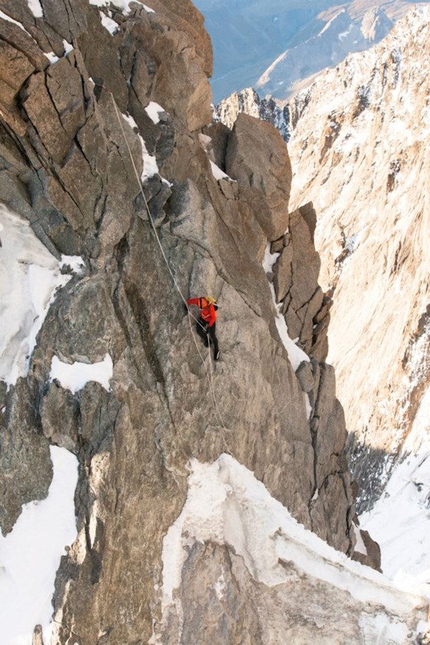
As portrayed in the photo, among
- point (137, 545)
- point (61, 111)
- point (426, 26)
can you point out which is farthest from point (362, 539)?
point (426, 26)

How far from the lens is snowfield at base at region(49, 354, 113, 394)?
13492 millimetres

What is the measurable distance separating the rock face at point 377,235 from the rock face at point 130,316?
30340 mm

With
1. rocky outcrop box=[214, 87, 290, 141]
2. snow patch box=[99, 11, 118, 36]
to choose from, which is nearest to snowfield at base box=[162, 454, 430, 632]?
snow patch box=[99, 11, 118, 36]

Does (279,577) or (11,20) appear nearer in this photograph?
(11,20)

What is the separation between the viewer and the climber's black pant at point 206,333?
15.4 metres

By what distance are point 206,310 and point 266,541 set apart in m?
4.98

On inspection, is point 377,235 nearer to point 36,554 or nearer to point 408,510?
point 408,510

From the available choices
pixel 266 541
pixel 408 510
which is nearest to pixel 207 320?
pixel 266 541

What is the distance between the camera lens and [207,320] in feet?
49.8

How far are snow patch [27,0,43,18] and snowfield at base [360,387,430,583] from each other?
31959mm

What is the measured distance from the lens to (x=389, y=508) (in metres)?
44.1

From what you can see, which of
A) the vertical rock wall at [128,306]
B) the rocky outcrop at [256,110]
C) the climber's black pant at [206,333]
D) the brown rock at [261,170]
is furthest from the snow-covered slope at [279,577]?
the rocky outcrop at [256,110]

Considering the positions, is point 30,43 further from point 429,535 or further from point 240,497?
point 429,535

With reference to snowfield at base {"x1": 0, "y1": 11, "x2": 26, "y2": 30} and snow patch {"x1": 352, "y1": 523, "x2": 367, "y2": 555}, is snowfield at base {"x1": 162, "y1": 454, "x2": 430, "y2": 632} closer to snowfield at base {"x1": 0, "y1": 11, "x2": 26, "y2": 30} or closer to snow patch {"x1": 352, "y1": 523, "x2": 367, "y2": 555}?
snow patch {"x1": 352, "y1": 523, "x2": 367, "y2": 555}
